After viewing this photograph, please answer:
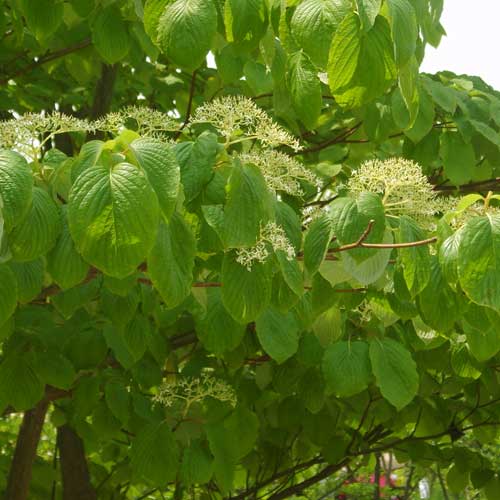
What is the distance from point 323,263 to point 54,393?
4.60 ft

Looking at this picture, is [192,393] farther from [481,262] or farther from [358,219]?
[481,262]

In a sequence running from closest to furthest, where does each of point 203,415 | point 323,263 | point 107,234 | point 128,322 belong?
point 107,234 → point 323,263 → point 128,322 → point 203,415

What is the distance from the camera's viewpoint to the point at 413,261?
4.79ft

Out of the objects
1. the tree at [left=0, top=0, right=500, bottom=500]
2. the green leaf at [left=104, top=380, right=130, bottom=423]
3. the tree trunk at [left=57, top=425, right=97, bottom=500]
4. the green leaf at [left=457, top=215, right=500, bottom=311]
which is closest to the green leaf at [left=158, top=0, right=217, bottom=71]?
the tree at [left=0, top=0, right=500, bottom=500]

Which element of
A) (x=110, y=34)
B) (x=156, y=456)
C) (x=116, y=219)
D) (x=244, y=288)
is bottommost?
(x=116, y=219)

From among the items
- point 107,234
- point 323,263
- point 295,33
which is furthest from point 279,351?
point 107,234

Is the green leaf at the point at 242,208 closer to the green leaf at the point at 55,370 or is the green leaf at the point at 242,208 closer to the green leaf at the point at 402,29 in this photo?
the green leaf at the point at 402,29

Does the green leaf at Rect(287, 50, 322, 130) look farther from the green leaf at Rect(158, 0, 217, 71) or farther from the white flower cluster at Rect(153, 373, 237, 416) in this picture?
the white flower cluster at Rect(153, 373, 237, 416)

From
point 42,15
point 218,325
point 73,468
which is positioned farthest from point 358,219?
point 73,468

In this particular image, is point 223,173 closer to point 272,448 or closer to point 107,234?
point 107,234

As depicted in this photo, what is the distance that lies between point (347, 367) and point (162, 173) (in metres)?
1.08

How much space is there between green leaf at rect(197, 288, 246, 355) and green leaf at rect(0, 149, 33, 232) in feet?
2.80

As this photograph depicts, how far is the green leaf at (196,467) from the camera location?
2.27 m

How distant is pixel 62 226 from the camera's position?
1.29 meters
